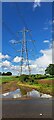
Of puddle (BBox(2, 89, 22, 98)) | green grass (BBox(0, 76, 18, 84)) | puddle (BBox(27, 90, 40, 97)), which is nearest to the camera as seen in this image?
green grass (BBox(0, 76, 18, 84))

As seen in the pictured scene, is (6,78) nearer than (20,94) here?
Yes

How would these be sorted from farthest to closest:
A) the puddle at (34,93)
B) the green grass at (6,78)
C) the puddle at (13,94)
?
1. the puddle at (34,93)
2. the puddle at (13,94)
3. the green grass at (6,78)

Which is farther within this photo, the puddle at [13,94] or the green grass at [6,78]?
the puddle at [13,94]

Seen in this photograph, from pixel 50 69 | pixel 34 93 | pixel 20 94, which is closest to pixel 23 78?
pixel 20 94

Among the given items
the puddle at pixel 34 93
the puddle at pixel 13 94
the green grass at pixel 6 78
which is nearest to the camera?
the green grass at pixel 6 78

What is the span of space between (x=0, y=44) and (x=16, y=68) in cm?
79

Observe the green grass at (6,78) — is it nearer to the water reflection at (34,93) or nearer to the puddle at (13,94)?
the puddle at (13,94)

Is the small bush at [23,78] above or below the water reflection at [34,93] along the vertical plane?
above

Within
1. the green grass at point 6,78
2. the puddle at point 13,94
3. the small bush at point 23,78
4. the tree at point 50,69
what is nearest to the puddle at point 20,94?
the puddle at point 13,94

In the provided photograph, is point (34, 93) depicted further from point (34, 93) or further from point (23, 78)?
point (23, 78)

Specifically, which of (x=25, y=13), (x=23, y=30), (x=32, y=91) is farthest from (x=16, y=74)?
(x=25, y=13)

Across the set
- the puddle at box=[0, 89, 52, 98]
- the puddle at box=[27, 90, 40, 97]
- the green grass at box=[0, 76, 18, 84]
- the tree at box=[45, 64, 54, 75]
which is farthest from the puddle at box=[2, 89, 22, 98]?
the tree at box=[45, 64, 54, 75]

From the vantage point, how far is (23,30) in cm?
703

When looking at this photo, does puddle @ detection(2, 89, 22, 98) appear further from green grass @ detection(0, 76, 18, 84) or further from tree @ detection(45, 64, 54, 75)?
tree @ detection(45, 64, 54, 75)
